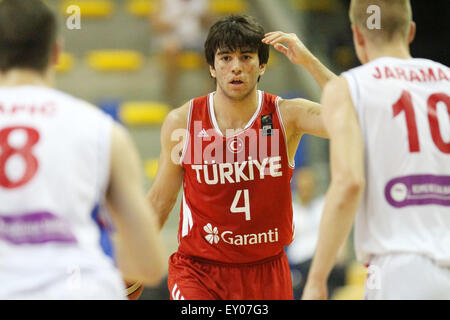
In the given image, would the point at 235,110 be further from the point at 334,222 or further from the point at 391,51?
the point at 334,222

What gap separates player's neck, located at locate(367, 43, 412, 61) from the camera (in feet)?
11.9

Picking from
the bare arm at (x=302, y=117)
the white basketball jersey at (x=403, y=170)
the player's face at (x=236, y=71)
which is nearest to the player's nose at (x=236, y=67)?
the player's face at (x=236, y=71)

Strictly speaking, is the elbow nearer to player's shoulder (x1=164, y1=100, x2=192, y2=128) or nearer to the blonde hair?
player's shoulder (x1=164, y1=100, x2=192, y2=128)

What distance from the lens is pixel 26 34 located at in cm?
298

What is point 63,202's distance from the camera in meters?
2.89

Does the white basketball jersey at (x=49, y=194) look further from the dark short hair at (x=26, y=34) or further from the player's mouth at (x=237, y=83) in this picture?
the player's mouth at (x=237, y=83)

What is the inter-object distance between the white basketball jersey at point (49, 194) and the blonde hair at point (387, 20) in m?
1.50

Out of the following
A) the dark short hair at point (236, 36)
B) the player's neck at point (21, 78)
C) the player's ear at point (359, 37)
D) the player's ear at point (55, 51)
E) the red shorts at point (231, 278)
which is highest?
the dark short hair at point (236, 36)

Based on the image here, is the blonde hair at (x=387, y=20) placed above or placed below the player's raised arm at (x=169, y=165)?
above

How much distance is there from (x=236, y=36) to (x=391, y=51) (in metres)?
1.27

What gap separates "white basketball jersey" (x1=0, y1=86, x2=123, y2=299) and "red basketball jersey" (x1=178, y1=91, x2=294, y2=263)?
1669 millimetres

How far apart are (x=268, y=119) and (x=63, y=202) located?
2.05 meters

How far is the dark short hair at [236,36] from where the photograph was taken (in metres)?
4.58
